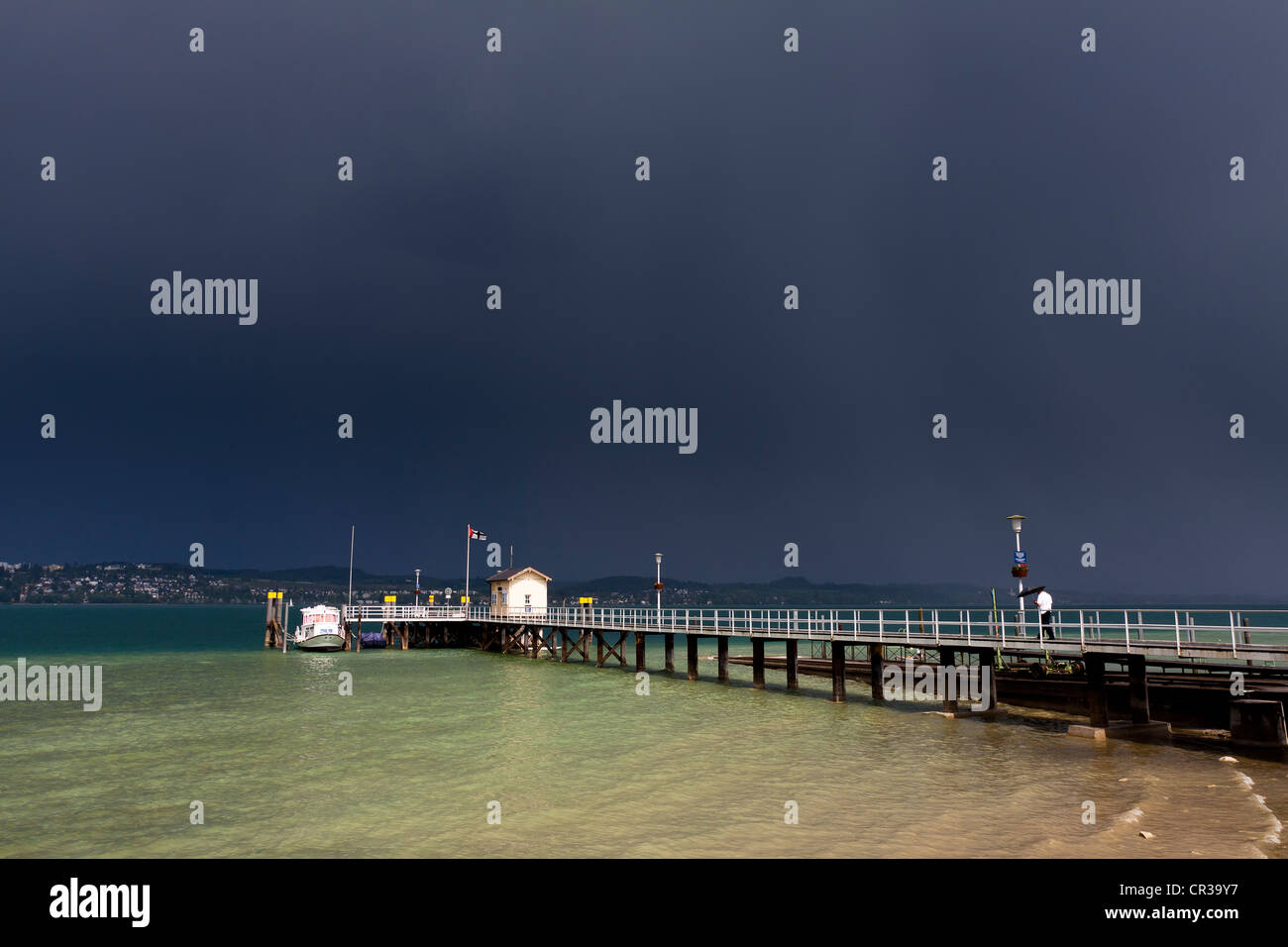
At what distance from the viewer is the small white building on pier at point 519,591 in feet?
202

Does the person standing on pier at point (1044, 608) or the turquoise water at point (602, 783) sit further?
the person standing on pier at point (1044, 608)

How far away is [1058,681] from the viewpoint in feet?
88.8

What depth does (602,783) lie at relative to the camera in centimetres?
1806

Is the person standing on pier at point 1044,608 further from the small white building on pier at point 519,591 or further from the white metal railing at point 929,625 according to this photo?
the small white building on pier at point 519,591

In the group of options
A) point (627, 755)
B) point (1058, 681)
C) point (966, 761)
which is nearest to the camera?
point (966, 761)

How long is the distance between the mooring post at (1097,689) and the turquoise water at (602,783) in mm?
846

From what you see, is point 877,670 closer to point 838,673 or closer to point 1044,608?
point 838,673

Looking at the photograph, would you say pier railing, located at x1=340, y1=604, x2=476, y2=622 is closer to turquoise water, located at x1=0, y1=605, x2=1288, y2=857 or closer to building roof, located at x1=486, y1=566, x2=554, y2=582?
building roof, located at x1=486, y1=566, x2=554, y2=582

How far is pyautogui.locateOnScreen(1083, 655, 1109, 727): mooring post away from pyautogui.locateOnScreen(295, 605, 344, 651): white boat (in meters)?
55.7

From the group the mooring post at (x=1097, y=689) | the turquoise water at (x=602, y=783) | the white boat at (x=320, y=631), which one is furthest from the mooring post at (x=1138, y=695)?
the white boat at (x=320, y=631)
